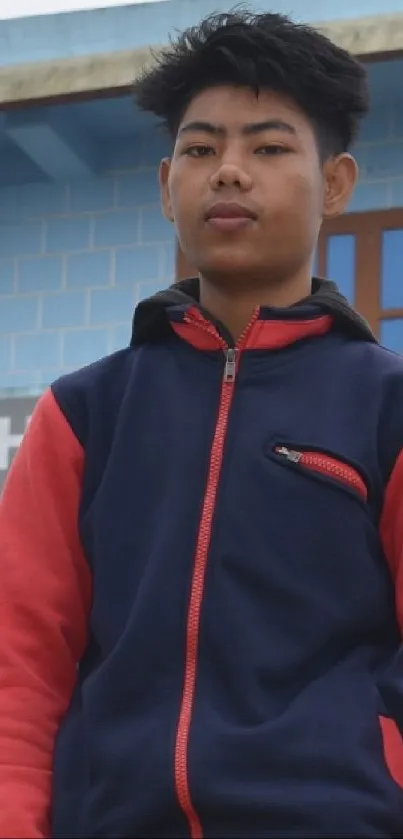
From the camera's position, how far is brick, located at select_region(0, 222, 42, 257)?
5410 millimetres

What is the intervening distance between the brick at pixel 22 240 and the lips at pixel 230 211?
12.2ft

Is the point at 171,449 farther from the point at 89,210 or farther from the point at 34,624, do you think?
the point at 89,210

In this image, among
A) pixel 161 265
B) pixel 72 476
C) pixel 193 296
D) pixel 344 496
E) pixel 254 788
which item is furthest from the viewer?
pixel 161 265

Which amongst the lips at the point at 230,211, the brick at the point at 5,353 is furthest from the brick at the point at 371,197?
the lips at the point at 230,211

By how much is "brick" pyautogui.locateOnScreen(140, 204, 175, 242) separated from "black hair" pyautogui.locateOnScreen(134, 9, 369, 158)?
A: 10.7 ft

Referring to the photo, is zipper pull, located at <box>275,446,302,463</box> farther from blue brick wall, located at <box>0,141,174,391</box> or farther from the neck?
blue brick wall, located at <box>0,141,174,391</box>

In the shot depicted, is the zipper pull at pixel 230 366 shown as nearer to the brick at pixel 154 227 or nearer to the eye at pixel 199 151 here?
the eye at pixel 199 151

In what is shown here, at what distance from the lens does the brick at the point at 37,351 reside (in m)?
5.26

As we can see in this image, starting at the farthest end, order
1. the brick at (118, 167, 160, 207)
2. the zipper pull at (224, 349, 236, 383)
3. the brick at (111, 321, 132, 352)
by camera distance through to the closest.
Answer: the brick at (118, 167, 160, 207) < the brick at (111, 321, 132, 352) < the zipper pull at (224, 349, 236, 383)

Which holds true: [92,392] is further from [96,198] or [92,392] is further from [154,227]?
[96,198]

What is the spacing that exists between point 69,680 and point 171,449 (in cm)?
31

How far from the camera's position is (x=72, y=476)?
1.73 meters

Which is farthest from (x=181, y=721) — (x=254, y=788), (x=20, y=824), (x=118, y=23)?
(x=118, y=23)

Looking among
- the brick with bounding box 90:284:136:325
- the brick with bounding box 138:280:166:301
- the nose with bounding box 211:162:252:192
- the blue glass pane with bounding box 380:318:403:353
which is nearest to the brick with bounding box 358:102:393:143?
the blue glass pane with bounding box 380:318:403:353
